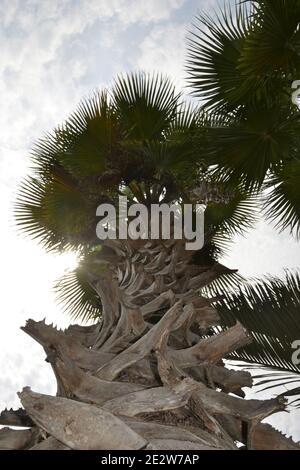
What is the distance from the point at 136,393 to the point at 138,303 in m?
1.35

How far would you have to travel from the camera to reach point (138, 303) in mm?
3334

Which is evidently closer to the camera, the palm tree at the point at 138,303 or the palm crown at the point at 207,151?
the palm tree at the point at 138,303

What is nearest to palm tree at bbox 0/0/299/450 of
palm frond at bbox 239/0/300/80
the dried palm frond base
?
the dried palm frond base

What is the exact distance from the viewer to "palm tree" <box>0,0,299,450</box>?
186 cm

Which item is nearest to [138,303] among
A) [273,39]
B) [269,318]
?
[269,318]

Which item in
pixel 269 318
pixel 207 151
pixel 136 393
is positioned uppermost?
pixel 207 151

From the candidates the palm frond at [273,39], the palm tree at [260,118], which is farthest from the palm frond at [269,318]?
the palm frond at [273,39]

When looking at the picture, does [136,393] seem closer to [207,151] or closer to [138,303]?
[138,303]

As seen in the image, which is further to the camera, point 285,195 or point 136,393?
point 285,195

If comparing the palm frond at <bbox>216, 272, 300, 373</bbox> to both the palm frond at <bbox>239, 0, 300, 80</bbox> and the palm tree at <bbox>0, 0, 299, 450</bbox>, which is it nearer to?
the palm tree at <bbox>0, 0, 299, 450</bbox>

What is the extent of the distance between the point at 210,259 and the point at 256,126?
1.98 metres

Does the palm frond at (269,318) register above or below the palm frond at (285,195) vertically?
below

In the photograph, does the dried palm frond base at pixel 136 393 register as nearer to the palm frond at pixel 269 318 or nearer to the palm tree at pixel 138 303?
the palm tree at pixel 138 303

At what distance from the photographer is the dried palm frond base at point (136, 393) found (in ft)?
5.50
